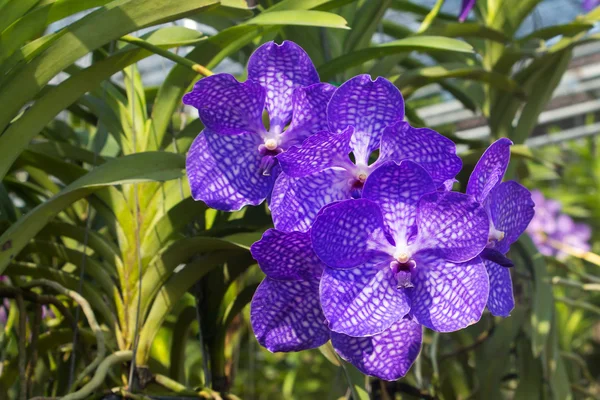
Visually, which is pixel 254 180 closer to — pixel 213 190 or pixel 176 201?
pixel 213 190

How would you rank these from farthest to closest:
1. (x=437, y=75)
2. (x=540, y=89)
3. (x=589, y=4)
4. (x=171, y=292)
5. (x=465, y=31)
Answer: (x=589, y=4) → (x=540, y=89) → (x=465, y=31) → (x=437, y=75) → (x=171, y=292)

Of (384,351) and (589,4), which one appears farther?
(589,4)

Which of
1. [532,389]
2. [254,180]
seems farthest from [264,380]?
[254,180]

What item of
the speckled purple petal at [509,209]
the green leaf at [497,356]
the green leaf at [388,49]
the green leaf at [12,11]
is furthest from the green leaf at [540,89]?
the green leaf at [12,11]

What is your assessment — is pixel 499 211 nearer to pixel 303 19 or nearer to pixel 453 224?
pixel 453 224

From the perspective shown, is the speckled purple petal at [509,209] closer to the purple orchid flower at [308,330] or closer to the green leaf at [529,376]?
the purple orchid flower at [308,330]

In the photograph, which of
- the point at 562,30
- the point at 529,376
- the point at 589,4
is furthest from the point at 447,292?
the point at 589,4

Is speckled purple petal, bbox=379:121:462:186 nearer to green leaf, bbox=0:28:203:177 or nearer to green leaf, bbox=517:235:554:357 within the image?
green leaf, bbox=0:28:203:177
